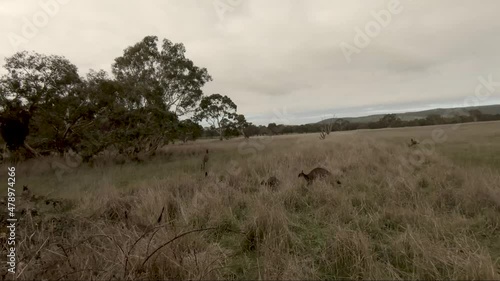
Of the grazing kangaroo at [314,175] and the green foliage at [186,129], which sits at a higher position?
the green foliage at [186,129]

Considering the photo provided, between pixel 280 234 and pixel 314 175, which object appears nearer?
pixel 280 234

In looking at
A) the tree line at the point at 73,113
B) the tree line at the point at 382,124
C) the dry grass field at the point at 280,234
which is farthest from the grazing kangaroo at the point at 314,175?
the tree line at the point at 382,124

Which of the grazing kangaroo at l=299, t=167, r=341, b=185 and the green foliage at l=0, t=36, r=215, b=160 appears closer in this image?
the grazing kangaroo at l=299, t=167, r=341, b=185

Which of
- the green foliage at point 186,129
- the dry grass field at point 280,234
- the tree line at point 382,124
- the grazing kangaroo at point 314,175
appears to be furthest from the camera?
the tree line at point 382,124

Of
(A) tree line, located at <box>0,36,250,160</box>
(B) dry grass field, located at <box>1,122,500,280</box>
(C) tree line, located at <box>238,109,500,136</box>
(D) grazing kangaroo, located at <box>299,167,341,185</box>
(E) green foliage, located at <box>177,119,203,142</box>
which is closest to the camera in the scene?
(B) dry grass field, located at <box>1,122,500,280</box>

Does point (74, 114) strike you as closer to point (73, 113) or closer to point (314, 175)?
point (73, 113)

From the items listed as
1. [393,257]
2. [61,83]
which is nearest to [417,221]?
[393,257]

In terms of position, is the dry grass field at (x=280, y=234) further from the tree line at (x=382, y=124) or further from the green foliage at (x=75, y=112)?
the tree line at (x=382, y=124)

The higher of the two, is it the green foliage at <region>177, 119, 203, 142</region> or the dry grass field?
the green foliage at <region>177, 119, 203, 142</region>

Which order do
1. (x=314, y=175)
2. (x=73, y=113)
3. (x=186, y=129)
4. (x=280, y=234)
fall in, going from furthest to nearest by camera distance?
1. (x=186, y=129)
2. (x=73, y=113)
3. (x=314, y=175)
4. (x=280, y=234)

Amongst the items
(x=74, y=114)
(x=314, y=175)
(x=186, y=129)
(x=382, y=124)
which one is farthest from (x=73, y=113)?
(x=382, y=124)

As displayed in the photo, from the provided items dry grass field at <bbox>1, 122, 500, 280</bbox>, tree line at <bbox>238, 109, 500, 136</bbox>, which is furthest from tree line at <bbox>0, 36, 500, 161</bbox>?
tree line at <bbox>238, 109, 500, 136</bbox>

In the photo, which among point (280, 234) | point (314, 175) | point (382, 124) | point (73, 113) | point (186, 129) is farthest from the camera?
point (382, 124)

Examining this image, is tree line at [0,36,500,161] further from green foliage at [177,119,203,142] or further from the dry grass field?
the dry grass field
